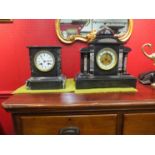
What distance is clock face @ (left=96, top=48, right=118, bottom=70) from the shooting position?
927mm

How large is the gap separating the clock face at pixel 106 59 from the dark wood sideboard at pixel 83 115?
0.22 metres

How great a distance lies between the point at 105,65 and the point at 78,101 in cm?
30

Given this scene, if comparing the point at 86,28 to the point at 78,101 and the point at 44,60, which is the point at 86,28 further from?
the point at 78,101

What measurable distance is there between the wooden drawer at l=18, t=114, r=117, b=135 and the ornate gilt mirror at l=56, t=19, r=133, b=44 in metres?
0.59

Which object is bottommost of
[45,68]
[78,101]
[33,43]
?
[78,101]

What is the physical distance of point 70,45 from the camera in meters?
1.19

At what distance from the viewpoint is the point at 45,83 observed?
2.97ft

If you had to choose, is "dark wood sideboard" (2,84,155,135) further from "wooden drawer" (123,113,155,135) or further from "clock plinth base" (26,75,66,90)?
"clock plinth base" (26,75,66,90)

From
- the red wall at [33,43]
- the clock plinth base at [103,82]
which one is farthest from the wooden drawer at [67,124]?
the red wall at [33,43]

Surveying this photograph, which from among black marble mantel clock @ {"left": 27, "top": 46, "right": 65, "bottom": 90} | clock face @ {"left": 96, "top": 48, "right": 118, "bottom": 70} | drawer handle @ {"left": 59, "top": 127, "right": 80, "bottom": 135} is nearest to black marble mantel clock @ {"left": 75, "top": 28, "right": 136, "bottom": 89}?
clock face @ {"left": 96, "top": 48, "right": 118, "bottom": 70}

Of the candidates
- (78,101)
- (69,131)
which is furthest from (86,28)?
(69,131)

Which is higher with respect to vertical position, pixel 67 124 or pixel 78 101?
pixel 78 101

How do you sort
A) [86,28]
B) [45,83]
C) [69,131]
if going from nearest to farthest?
[69,131] → [45,83] → [86,28]

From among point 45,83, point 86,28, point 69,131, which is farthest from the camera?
point 86,28
